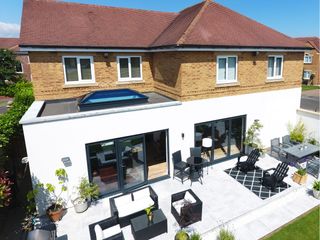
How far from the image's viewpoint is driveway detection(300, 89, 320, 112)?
3202 centimetres

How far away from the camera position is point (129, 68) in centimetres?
1546

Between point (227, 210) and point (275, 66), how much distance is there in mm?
10610

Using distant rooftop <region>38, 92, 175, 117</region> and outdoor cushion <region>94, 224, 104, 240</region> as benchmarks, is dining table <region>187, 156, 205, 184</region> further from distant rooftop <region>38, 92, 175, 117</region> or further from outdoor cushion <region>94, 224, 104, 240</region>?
outdoor cushion <region>94, 224, 104, 240</region>

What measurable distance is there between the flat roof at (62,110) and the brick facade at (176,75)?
73cm

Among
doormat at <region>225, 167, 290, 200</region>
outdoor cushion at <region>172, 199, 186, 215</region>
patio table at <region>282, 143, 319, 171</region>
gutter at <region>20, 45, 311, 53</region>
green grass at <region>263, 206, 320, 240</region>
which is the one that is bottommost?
green grass at <region>263, 206, 320, 240</region>

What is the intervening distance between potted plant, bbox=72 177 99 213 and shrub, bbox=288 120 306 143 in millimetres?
14142

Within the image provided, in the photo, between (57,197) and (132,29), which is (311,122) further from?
(57,197)

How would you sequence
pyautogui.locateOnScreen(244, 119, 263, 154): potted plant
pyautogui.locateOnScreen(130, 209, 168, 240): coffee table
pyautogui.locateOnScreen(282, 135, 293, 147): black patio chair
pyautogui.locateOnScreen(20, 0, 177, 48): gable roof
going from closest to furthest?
pyautogui.locateOnScreen(130, 209, 168, 240): coffee table → pyautogui.locateOnScreen(20, 0, 177, 48): gable roof → pyautogui.locateOnScreen(244, 119, 263, 154): potted plant → pyautogui.locateOnScreen(282, 135, 293, 147): black patio chair

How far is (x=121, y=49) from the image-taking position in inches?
571

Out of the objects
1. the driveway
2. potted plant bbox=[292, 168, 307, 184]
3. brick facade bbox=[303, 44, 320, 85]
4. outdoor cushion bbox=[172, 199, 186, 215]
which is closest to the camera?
outdoor cushion bbox=[172, 199, 186, 215]

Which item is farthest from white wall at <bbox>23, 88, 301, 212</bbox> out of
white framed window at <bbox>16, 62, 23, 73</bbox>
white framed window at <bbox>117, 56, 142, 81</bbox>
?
white framed window at <bbox>16, 62, 23, 73</bbox>

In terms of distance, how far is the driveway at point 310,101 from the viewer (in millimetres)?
32022

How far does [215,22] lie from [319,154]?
1099 centimetres

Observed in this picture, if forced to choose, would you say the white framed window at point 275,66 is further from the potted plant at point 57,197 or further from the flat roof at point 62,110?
the potted plant at point 57,197
